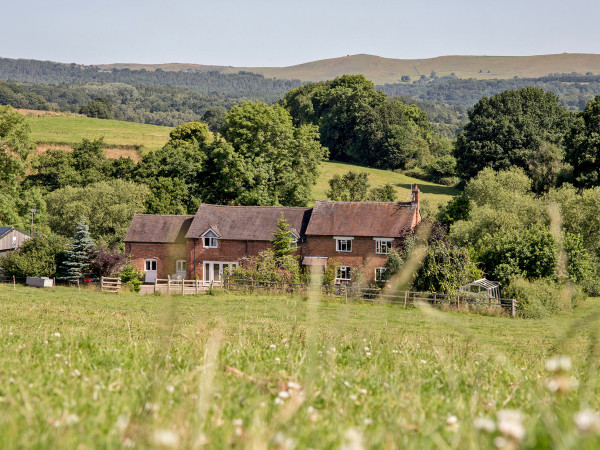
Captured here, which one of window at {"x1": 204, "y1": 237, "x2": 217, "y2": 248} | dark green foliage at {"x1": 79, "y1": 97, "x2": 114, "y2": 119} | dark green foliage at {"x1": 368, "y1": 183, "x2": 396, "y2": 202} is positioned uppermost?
dark green foliage at {"x1": 79, "y1": 97, "x2": 114, "y2": 119}

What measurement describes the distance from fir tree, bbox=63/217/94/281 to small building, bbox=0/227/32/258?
938cm

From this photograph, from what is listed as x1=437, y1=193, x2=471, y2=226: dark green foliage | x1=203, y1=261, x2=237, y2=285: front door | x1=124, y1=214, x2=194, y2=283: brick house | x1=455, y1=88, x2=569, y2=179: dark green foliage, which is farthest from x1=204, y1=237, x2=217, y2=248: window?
x1=455, y1=88, x2=569, y2=179: dark green foliage

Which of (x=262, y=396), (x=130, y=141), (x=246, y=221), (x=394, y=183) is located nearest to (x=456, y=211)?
(x=246, y=221)

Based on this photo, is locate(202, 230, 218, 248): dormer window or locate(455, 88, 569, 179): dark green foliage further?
locate(455, 88, 569, 179): dark green foliage

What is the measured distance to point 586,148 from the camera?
57250 millimetres

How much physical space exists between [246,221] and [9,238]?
20.0 m

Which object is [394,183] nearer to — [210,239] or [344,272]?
[344,272]

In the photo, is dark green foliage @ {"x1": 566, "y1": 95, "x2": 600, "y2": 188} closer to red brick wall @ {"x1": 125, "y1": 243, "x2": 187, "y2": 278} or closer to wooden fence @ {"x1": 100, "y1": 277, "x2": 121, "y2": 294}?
red brick wall @ {"x1": 125, "y1": 243, "x2": 187, "y2": 278}

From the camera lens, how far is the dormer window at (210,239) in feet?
158

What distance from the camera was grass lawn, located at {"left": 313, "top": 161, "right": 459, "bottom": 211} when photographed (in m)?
79.9

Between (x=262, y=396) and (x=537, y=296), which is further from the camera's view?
(x=537, y=296)

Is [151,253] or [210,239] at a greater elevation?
[210,239]

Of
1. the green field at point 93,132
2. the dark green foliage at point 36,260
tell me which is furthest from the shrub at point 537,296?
the green field at point 93,132

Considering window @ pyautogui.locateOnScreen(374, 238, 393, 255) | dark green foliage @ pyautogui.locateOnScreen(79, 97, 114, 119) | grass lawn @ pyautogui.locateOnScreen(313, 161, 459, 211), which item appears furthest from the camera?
dark green foliage @ pyautogui.locateOnScreen(79, 97, 114, 119)
